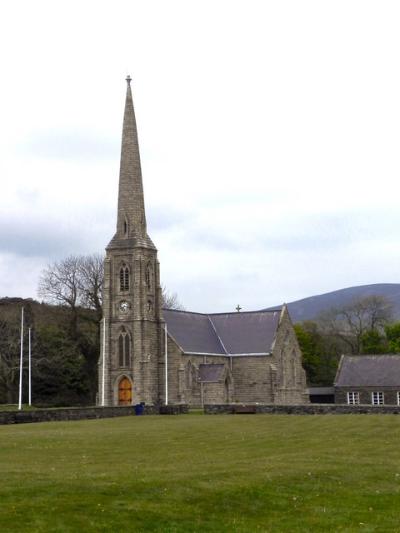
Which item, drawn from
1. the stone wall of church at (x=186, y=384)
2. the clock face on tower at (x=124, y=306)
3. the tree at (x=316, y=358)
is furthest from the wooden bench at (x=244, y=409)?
the tree at (x=316, y=358)

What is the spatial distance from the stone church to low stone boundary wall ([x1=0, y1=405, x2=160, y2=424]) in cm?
1168

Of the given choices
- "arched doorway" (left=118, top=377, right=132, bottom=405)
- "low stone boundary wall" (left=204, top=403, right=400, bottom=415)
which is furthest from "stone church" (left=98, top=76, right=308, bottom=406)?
"low stone boundary wall" (left=204, top=403, right=400, bottom=415)

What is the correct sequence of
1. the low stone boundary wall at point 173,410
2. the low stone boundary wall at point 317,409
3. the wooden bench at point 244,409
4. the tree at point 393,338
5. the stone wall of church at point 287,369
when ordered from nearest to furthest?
the low stone boundary wall at point 317,409 < the wooden bench at point 244,409 < the low stone boundary wall at point 173,410 < the stone wall of church at point 287,369 < the tree at point 393,338

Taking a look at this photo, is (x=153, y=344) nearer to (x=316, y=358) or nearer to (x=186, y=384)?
(x=186, y=384)

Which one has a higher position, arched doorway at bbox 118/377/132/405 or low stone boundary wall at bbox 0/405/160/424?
arched doorway at bbox 118/377/132/405

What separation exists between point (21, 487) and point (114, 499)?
2284 millimetres

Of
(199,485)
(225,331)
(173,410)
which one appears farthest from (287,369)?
(199,485)

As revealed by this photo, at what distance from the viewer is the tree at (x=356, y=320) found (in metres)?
108

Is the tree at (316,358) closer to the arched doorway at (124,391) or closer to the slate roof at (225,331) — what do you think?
the slate roof at (225,331)

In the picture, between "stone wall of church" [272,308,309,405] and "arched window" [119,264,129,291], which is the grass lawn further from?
"stone wall of church" [272,308,309,405]

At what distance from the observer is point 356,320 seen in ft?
394

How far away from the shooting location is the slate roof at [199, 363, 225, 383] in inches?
2655

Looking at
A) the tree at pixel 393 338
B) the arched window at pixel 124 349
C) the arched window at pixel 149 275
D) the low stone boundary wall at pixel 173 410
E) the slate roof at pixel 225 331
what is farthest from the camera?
the tree at pixel 393 338

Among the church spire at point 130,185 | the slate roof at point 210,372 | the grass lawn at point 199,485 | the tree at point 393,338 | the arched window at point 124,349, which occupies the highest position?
the church spire at point 130,185
